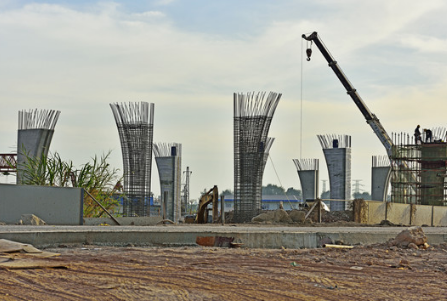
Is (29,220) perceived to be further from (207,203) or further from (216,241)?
(207,203)

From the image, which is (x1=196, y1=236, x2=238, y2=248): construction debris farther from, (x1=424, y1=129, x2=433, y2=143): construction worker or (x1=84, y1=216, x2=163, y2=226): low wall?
(x1=424, y1=129, x2=433, y2=143): construction worker

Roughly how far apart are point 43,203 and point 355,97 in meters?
20.8

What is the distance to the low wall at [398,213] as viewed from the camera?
19266 mm

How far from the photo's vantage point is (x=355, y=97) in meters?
31.4

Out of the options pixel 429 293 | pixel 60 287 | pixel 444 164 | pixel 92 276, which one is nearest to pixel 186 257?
pixel 92 276

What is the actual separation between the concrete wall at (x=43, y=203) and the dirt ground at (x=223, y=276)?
588cm

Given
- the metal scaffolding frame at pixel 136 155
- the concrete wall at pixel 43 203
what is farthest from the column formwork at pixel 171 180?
the concrete wall at pixel 43 203

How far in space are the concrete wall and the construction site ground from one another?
5690 millimetres

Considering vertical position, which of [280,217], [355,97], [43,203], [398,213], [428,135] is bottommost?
[280,217]

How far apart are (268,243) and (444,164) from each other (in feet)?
72.3

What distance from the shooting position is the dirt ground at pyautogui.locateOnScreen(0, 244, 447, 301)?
16.3ft

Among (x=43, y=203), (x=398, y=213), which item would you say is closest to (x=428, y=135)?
(x=398, y=213)

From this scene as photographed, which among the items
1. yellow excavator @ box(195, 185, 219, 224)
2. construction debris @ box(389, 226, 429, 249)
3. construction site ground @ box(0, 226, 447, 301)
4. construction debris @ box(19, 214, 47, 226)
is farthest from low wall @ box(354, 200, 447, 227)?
construction site ground @ box(0, 226, 447, 301)

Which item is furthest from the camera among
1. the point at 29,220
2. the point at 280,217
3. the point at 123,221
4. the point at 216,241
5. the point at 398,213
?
the point at 398,213
